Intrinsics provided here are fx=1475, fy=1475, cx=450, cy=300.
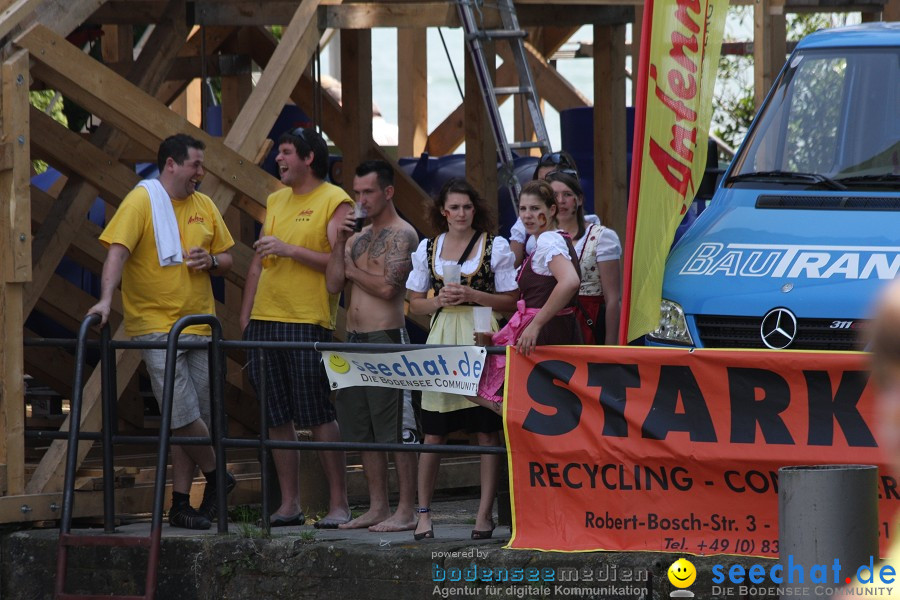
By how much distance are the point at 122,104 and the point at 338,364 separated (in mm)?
2181

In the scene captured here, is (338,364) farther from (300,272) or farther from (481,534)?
(481,534)

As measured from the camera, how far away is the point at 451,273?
7090 millimetres

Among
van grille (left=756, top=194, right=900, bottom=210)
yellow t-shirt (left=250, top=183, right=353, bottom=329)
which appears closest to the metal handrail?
yellow t-shirt (left=250, top=183, right=353, bottom=329)

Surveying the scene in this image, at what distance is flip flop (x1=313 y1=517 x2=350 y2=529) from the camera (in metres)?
7.71

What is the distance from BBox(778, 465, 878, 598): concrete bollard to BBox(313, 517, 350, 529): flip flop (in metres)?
3.07

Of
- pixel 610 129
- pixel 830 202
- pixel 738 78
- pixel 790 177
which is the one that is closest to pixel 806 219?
pixel 830 202

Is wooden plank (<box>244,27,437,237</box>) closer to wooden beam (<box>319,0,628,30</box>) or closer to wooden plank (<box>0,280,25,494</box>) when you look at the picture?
wooden beam (<box>319,0,628,30</box>)

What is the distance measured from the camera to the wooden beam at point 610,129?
1182cm

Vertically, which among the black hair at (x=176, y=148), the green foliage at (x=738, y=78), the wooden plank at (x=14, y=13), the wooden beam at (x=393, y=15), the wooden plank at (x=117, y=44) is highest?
the green foliage at (x=738, y=78)

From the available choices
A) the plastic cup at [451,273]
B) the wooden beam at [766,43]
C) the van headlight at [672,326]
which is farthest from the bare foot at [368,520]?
the wooden beam at [766,43]

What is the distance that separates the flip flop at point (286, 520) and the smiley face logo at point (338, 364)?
999 millimetres

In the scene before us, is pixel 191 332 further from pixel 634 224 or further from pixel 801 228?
pixel 801 228

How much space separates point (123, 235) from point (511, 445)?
245 centimetres

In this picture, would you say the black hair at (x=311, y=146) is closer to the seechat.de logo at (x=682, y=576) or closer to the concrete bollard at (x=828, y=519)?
the seechat.de logo at (x=682, y=576)
